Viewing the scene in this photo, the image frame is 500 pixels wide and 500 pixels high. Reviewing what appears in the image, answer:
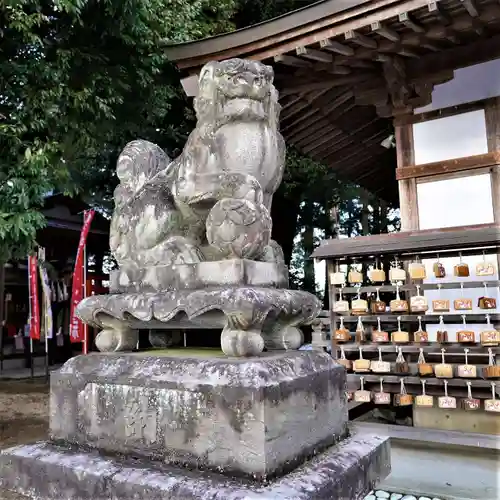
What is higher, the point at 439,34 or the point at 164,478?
the point at 439,34

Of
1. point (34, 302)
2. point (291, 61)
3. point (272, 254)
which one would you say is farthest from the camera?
point (34, 302)

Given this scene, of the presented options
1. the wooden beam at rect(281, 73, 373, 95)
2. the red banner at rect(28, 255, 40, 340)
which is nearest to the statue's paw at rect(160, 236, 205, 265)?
the wooden beam at rect(281, 73, 373, 95)

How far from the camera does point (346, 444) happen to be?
165 cm

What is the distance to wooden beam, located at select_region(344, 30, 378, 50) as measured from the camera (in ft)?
12.6

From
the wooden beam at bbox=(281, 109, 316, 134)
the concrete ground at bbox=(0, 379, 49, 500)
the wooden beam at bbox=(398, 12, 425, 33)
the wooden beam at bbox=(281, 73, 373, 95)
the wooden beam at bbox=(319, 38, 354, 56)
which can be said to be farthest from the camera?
the wooden beam at bbox=(281, 109, 316, 134)

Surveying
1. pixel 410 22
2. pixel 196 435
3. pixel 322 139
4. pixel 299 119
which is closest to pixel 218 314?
pixel 196 435

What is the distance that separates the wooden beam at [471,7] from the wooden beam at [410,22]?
37cm

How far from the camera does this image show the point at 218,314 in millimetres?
1490

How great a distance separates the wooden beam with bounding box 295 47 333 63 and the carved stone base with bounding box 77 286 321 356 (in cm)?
308

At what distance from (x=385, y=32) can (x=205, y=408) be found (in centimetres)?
361

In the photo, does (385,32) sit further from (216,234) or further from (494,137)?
(216,234)

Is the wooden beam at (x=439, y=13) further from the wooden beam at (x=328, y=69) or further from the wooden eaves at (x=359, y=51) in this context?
the wooden beam at (x=328, y=69)

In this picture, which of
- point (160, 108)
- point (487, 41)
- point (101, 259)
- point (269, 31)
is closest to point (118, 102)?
point (160, 108)

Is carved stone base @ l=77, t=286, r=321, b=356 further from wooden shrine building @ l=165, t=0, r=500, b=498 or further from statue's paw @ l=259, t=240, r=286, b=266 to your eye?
wooden shrine building @ l=165, t=0, r=500, b=498
